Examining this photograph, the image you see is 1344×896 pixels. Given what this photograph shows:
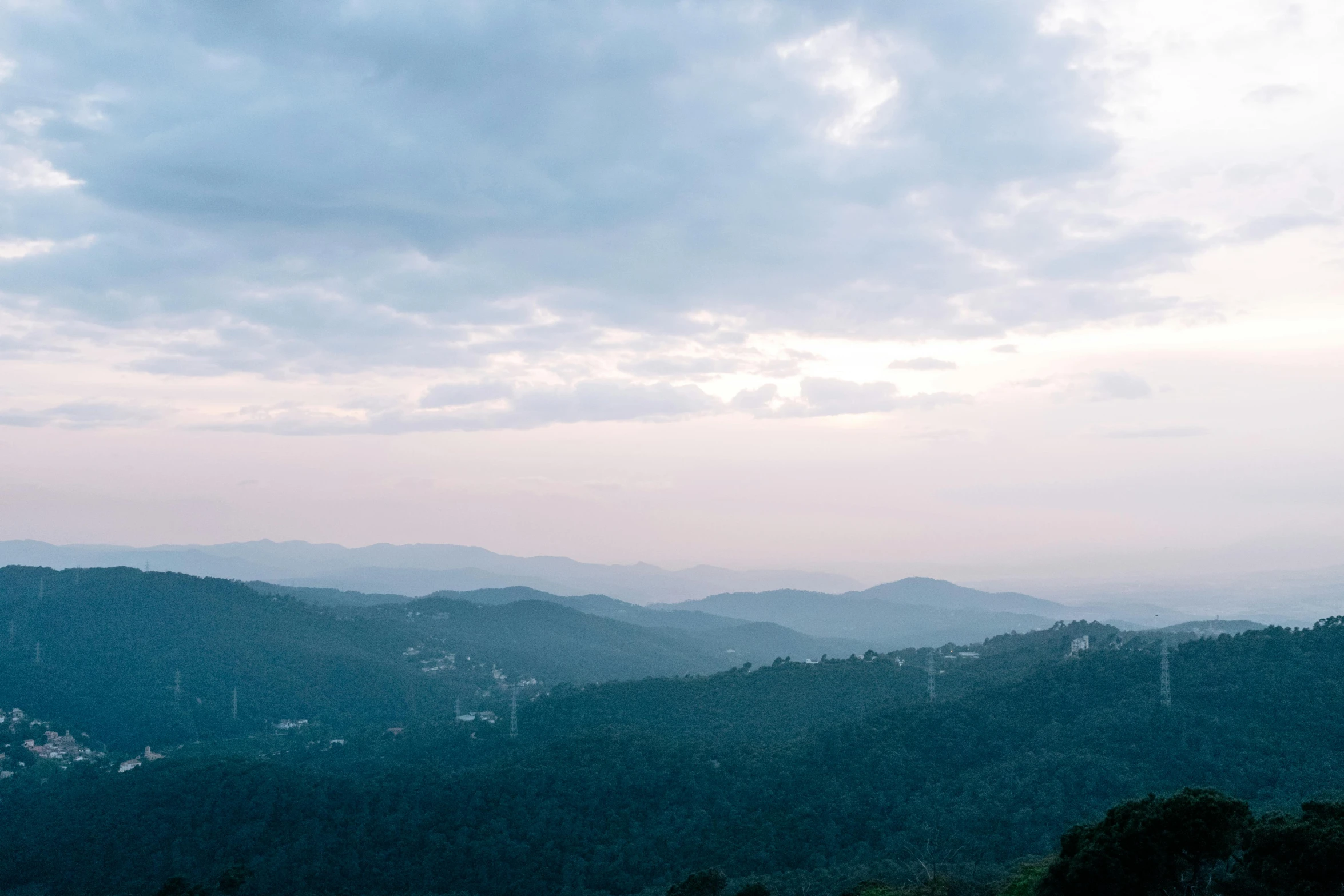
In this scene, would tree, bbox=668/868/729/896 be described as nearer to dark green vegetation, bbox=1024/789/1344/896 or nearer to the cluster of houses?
dark green vegetation, bbox=1024/789/1344/896

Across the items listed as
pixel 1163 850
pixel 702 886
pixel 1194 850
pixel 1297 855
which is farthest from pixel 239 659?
pixel 1297 855

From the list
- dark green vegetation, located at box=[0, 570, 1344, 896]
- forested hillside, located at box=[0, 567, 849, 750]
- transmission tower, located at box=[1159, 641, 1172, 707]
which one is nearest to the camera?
dark green vegetation, located at box=[0, 570, 1344, 896]

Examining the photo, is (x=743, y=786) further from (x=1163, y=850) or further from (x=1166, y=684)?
(x=1163, y=850)

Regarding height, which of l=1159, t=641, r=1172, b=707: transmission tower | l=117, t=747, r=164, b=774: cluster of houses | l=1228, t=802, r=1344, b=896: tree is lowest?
l=117, t=747, r=164, b=774: cluster of houses

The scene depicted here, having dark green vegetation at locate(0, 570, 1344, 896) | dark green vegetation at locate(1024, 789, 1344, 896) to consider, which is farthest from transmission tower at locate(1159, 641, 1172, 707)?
dark green vegetation at locate(1024, 789, 1344, 896)

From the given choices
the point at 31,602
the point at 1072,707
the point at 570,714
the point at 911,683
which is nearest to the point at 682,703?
the point at 570,714

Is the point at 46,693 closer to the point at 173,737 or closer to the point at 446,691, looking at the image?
the point at 173,737
